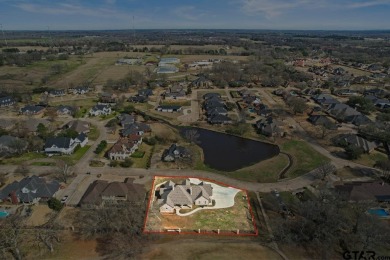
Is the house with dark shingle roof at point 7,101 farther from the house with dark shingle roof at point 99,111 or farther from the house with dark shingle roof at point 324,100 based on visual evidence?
the house with dark shingle roof at point 324,100

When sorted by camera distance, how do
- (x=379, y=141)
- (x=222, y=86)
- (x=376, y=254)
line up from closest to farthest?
(x=376, y=254)
(x=379, y=141)
(x=222, y=86)

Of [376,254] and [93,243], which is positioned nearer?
[376,254]

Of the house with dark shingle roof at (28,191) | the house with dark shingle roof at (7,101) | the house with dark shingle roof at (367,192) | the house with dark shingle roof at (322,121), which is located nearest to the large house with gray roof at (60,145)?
the house with dark shingle roof at (28,191)

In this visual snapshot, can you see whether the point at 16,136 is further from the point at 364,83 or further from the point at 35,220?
the point at 364,83

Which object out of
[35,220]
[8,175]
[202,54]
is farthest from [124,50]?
[35,220]

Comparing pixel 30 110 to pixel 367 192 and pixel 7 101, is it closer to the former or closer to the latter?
pixel 7 101

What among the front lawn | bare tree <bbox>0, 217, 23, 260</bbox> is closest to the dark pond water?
the front lawn
